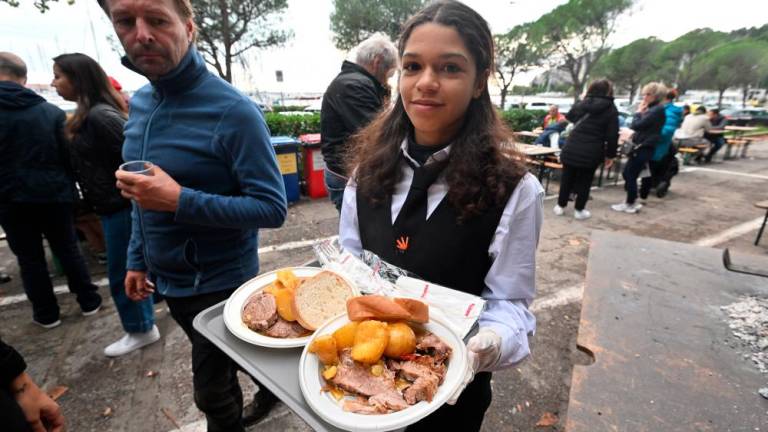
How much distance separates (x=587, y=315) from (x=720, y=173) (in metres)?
12.2

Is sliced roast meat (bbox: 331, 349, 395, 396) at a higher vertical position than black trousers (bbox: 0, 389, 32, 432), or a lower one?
higher

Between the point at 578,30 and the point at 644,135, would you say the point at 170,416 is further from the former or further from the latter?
the point at 578,30

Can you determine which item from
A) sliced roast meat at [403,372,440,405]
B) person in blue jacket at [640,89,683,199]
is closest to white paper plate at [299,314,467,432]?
sliced roast meat at [403,372,440,405]

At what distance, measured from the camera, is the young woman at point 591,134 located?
596 cm

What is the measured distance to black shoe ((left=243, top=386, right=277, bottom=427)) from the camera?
99.8 inches

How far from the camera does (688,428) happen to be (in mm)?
1590

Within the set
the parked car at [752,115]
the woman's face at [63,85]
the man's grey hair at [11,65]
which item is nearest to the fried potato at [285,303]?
the woman's face at [63,85]

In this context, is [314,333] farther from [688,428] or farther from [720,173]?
[720,173]

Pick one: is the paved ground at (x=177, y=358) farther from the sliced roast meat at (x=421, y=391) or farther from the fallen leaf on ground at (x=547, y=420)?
the sliced roast meat at (x=421, y=391)

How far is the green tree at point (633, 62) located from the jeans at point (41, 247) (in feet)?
132

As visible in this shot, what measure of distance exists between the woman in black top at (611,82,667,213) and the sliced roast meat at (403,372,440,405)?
767 centimetres

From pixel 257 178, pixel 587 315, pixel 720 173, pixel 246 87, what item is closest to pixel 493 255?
pixel 257 178

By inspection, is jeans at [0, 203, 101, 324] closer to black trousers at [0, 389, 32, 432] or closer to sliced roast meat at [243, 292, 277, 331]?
black trousers at [0, 389, 32, 432]

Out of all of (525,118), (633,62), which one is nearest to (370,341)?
(525,118)
